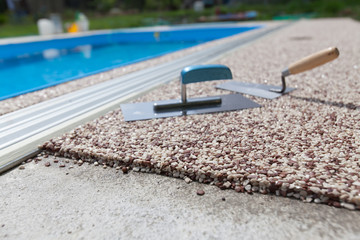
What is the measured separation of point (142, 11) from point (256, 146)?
26390 mm

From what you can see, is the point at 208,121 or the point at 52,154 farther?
the point at 208,121

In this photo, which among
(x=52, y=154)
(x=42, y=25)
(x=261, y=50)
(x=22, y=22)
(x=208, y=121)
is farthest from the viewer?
(x=22, y=22)

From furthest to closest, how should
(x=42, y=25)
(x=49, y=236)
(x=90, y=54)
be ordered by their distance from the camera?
(x=42, y=25) → (x=90, y=54) → (x=49, y=236)

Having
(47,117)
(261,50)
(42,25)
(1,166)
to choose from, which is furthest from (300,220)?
(42,25)

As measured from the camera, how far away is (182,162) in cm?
163

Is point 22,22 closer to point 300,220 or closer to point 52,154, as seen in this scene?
point 52,154

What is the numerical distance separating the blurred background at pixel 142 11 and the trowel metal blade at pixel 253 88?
438 inches

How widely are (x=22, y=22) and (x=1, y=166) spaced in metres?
19.0

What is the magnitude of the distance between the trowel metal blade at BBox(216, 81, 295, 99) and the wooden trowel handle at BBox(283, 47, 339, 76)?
260 mm

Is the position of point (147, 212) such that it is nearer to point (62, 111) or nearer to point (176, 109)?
point (176, 109)

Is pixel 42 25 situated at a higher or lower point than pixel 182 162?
higher

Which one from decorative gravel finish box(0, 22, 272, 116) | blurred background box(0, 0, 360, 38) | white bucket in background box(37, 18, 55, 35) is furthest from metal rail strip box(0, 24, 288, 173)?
blurred background box(0, 0, 360, 38)

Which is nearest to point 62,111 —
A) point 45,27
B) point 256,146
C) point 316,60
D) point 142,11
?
point 256,146

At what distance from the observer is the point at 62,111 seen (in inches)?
102
